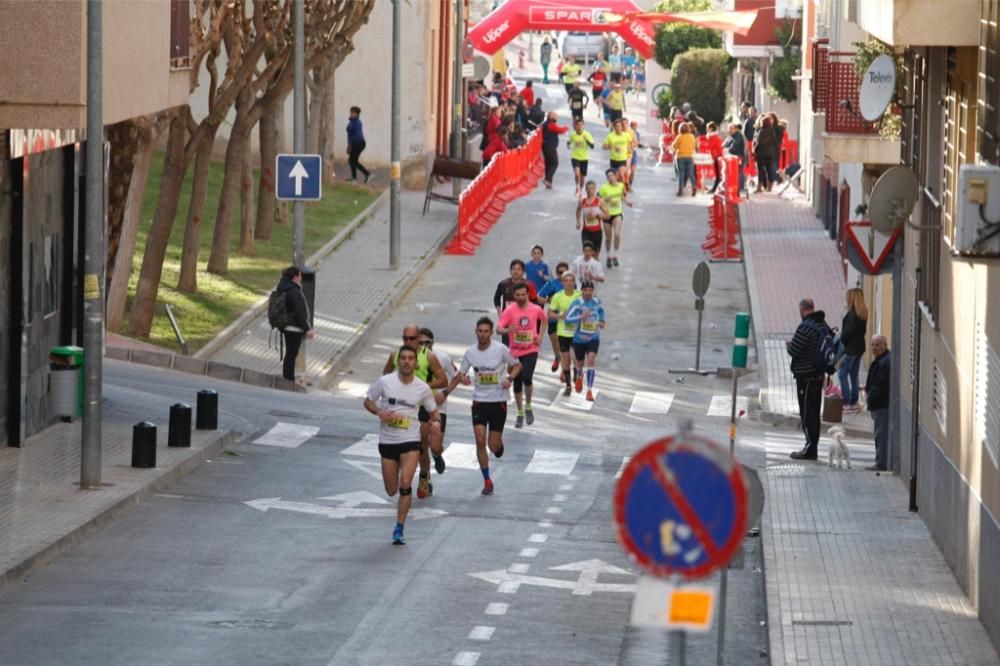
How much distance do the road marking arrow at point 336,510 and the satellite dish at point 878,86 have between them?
229 inches

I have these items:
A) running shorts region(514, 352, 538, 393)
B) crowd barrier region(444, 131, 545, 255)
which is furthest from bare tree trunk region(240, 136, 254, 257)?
running shorts region(514, 352, 538, 393)

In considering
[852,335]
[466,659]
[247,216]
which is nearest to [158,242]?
[247,216]

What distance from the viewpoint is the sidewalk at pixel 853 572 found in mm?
13867

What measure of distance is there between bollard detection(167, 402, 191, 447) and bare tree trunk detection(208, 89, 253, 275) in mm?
14111

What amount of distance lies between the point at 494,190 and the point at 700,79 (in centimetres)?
1839

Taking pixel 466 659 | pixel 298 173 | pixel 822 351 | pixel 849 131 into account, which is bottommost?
pixel 466 659

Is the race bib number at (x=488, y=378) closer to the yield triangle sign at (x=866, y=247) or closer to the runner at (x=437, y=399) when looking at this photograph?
the runner at (x=437, y=399)

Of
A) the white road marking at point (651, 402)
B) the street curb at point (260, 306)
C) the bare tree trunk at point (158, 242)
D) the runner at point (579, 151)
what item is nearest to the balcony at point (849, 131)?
the white road marking at point (651, 402)

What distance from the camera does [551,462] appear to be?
22875 millimetres

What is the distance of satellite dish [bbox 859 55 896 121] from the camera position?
20.6 m

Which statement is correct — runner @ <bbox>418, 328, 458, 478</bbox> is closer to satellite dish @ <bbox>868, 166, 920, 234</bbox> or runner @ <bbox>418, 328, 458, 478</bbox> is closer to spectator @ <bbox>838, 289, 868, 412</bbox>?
satellite dish @ <bbox>868, 166, 920, 234</bbox>

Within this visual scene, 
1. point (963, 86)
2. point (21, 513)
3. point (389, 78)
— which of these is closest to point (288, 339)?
point (21, 513)

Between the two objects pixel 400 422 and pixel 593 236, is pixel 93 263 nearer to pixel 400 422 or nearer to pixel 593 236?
pixel 400 422

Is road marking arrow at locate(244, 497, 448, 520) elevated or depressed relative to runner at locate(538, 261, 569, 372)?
depressed
